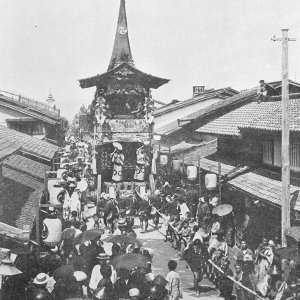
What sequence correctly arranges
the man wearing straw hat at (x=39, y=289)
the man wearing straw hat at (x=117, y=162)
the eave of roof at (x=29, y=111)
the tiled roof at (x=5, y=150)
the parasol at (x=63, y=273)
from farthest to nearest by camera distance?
the eave of roof at (x=29, y=111)
the man wearing straw hat at (x=117, y=162)
the tiled roof at (x=5, y=150)
the parasol at (x=63, y=273)
the man wearing straw hat at (x=39, y=289)

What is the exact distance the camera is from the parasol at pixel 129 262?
11.2 metres

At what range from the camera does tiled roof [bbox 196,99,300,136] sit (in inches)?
711

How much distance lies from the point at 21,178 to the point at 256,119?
11400 millimetres

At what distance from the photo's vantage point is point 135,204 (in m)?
25.1

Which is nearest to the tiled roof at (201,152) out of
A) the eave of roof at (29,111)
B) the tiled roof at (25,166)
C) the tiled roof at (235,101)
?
the tiled roof at (235,101)

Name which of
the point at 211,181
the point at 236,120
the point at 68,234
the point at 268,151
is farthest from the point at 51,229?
the point at 236,120

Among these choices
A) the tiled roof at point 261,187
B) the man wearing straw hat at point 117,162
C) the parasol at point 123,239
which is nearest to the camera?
the parasol at point 123,239

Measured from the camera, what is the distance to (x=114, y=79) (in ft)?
103

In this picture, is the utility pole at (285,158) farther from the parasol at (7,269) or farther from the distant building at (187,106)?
the distant building at (187,106)

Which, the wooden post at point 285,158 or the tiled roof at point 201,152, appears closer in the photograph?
the wooden post at point 285,158

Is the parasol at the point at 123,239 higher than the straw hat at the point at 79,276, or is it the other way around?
the parasol at the point at 123,239

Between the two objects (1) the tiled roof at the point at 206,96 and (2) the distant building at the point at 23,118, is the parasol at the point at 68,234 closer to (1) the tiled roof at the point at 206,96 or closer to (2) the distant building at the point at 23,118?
(2) the distant building at the point at 23,118

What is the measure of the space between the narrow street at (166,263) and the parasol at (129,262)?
334 cm

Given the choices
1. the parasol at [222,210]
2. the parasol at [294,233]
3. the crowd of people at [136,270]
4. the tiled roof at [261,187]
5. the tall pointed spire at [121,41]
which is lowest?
the crowd of people at [136,270]
